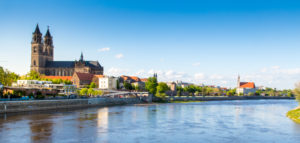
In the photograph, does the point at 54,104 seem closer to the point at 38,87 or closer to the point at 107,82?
the point at 38,87

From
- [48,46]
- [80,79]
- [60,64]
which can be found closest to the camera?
[80,79]

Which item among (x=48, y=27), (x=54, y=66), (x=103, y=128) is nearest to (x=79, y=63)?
(x=54, y=66)

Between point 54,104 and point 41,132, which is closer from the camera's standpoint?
point 41,132

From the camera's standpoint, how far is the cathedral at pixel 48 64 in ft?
500

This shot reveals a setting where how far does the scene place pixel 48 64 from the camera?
158125mm

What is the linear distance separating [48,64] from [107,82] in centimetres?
4607

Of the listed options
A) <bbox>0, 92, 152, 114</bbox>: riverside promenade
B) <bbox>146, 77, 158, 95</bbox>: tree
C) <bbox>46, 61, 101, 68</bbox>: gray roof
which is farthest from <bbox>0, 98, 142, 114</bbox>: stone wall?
<bbox>46, 61, 101, 68</bbox>: gray roof

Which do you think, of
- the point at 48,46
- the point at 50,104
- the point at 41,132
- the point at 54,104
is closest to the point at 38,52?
the point at 48,46

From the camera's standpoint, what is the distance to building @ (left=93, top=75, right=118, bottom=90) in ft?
423

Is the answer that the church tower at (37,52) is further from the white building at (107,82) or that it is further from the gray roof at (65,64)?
the white building at (107,82)

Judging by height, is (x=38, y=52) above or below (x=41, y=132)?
above

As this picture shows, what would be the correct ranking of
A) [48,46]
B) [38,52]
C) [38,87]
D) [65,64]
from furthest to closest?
[48,46] < [65,64] < [38,52] < [38,87]

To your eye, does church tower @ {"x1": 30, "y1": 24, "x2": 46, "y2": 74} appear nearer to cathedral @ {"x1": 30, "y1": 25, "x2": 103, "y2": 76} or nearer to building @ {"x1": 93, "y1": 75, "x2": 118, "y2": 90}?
cathedral @ {"x1": 30, "y1": 25, "x2": 103, "y2": 76}

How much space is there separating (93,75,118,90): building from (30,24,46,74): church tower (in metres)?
36.4
